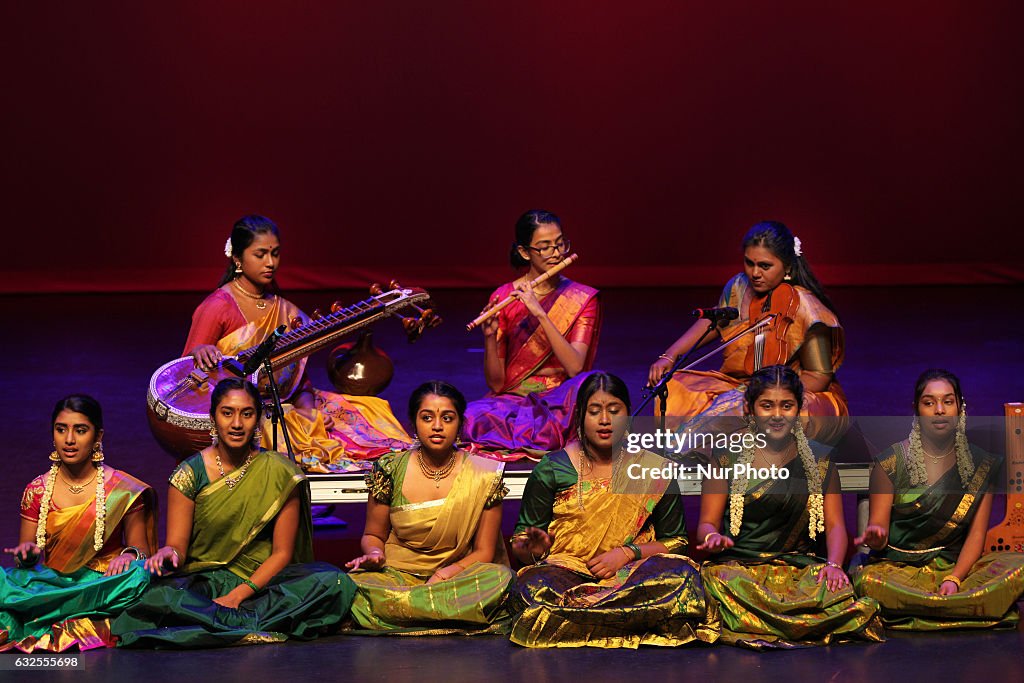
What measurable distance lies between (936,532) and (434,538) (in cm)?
160

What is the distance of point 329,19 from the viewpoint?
12.1 m

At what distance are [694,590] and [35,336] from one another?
270 inches

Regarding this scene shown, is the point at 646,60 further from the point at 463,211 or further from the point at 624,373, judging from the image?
the point at 624,373

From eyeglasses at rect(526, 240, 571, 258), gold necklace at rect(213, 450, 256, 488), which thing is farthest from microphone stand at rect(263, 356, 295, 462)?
eyeglasses at rect(526, 240, 571, 258)

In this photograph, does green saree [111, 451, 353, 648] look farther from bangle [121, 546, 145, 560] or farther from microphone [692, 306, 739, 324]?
microphone [692, 306, 739, 324]

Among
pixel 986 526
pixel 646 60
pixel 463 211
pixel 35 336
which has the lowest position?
pixel 986 526

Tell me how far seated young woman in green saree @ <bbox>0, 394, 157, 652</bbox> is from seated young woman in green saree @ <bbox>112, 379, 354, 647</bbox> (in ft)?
0.31

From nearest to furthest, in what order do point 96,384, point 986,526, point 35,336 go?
point 986,526 < point 96,384 < point 35,336

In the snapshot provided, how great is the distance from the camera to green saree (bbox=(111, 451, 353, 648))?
180 inches

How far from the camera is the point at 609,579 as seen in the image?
4.69m

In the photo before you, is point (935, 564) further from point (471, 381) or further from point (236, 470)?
point (471, 381)

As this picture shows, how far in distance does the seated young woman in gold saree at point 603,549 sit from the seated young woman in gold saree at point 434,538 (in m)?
0.12

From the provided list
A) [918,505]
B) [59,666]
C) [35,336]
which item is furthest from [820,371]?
[35,336]

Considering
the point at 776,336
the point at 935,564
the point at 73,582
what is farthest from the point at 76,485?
the point at 935,564
